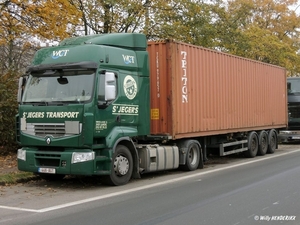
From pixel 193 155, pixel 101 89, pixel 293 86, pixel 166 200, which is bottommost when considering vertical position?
pixel 166 200

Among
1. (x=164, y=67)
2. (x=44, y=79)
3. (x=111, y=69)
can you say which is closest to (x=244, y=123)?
(x=164, y=67)

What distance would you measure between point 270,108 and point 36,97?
35.4 ft

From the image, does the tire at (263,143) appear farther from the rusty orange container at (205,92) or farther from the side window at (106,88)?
the side window at (106,88)

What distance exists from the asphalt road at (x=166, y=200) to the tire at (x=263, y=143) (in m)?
4.98

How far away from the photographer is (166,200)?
25.9 feet

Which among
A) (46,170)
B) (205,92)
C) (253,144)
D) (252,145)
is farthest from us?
(253,144)

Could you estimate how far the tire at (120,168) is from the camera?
946cm

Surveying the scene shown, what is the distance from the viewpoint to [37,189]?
30.9 feet

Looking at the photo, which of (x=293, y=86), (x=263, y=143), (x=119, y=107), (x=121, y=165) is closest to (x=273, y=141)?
(x=263, y=143)

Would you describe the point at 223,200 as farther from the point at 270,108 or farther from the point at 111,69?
the point at 270,108

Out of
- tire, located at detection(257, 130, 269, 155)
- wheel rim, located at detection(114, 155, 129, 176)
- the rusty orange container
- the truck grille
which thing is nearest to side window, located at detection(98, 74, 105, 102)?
the truck grille

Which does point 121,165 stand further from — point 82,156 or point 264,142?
point 264,142

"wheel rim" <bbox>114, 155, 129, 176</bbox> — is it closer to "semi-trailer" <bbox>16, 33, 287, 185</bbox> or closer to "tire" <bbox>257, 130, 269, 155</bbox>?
"semi-trailer" <bbox>16, 33, 287, 185</bbox>

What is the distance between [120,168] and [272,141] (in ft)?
32.4
